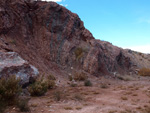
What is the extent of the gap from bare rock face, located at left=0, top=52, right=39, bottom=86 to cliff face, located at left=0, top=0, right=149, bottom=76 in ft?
14.8

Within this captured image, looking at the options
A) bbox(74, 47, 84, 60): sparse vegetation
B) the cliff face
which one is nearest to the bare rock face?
the cliff face

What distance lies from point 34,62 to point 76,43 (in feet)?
21.7

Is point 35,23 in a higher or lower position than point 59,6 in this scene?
lower

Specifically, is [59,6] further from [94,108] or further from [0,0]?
[94,108]

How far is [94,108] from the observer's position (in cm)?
702

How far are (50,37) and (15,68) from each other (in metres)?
9.80

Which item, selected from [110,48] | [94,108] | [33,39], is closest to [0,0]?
[33,39]

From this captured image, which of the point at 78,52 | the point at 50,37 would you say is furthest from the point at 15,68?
the point at 78,52

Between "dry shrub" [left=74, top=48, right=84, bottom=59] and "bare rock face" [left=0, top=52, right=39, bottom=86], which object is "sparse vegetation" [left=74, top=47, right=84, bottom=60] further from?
"bare rock face" [left=0, top=52, right=39, bottom=86]

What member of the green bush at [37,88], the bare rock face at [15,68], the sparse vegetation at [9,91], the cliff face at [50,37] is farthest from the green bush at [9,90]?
the cliff face at [50,37]

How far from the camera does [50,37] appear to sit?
18.2 metres

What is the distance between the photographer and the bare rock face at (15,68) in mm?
8359

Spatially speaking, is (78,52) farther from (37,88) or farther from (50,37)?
(37,88)

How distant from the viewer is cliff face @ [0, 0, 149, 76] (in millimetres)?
15383
